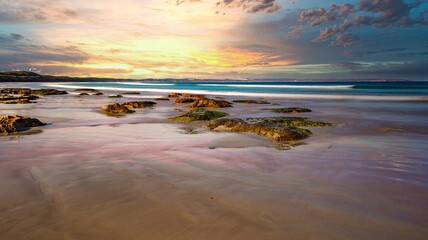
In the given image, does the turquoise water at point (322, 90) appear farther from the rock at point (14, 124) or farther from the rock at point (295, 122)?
the rock at point (14, 124)

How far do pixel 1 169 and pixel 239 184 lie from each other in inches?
170

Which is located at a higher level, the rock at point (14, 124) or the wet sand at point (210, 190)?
the rock at point (14, 124)

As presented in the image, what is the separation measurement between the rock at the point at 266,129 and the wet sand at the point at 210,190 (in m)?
0.71

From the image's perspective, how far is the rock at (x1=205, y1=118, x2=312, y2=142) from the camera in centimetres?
866

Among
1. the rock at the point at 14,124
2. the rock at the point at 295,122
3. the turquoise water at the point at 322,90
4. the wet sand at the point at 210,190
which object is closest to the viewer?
the wet sand at the point at 210,190

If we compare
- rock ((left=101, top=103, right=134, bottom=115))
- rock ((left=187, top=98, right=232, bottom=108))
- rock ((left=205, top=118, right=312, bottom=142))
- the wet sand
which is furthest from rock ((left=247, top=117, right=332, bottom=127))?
rock ((left=187, top=98, right=232, bottom=108))

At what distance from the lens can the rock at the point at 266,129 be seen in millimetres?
8656

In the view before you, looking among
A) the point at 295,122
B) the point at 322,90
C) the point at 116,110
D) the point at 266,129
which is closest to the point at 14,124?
the point at 116,110

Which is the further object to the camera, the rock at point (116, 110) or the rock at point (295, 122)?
the rock at point (116, 110)

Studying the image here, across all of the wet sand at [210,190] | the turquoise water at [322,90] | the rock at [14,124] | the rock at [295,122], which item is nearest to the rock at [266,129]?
the wet sand at [210,190]

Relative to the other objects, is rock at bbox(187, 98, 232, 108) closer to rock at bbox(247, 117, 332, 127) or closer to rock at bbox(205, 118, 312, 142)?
rock at bbox(247, 117, 332, 127)

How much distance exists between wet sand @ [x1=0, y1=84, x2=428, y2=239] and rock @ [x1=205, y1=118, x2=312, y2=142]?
0.71 meters

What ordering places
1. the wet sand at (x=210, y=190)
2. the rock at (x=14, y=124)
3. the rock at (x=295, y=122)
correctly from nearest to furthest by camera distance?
the wet sand at (x=210, y=190) → the rock at (x=14, y=124) → the rock at (x=295, y=122)

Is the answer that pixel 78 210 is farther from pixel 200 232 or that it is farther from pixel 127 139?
pixel 127 139
